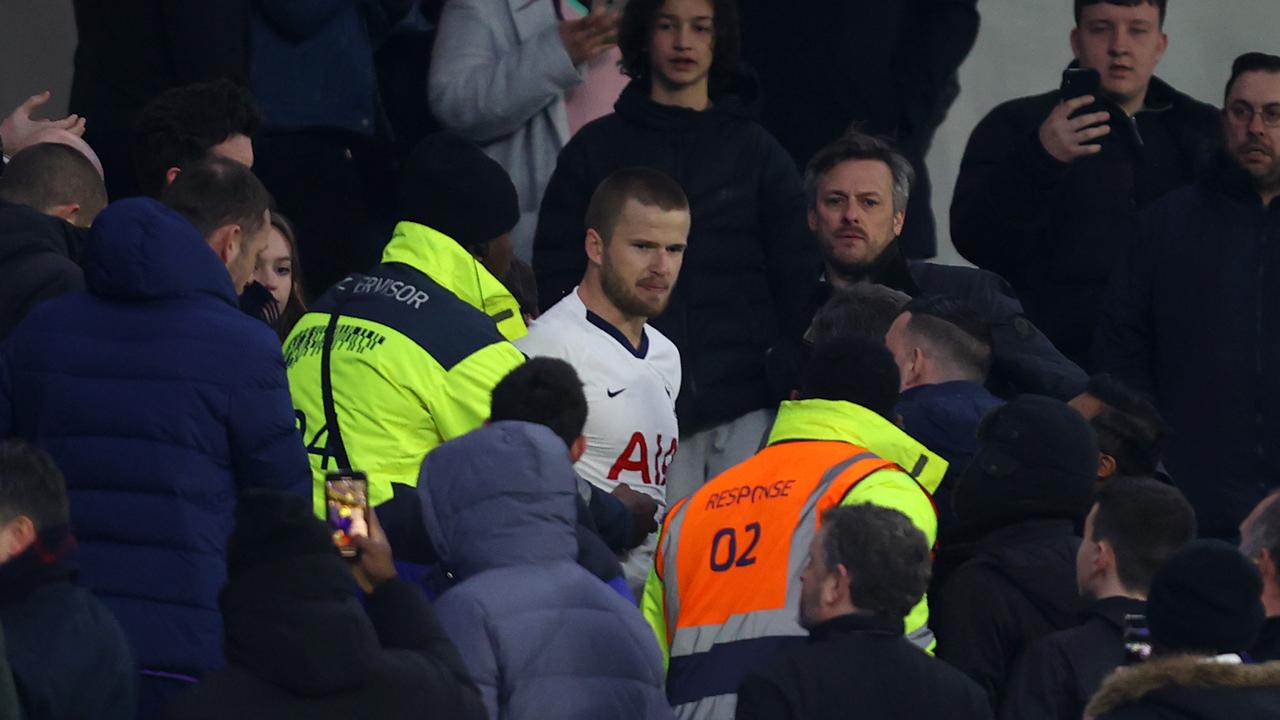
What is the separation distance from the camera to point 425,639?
4.66m

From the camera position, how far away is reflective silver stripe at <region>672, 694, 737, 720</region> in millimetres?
5573

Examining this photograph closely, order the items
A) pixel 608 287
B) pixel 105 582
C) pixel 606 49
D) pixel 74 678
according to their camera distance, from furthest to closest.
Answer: pixel 606 49, pixel 608 287, pixel 105 582, pixel 74 678

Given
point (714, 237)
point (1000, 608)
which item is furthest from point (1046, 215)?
point (1000, 608)

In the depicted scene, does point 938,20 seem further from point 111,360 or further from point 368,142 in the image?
point 111,360

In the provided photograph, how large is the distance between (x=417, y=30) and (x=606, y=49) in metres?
0.81

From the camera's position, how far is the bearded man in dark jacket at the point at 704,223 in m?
7.62

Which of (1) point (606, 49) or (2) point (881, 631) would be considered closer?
(2) point (881, 631)

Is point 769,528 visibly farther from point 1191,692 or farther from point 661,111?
point 661,111

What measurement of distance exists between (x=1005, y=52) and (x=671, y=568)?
4.81 meters

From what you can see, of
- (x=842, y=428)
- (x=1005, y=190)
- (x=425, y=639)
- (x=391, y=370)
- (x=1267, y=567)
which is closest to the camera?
(x=425, y=639)

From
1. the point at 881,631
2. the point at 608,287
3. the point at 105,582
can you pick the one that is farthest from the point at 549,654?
the point at 608,287

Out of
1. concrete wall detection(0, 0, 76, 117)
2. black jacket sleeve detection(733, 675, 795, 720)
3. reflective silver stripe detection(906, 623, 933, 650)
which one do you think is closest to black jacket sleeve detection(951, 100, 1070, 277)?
reflective silver stripe detection(906, 623, 933, 650)

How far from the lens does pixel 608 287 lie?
6723 millimetres

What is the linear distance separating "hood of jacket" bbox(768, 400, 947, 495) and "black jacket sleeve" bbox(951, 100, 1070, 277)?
2376 millimetres
